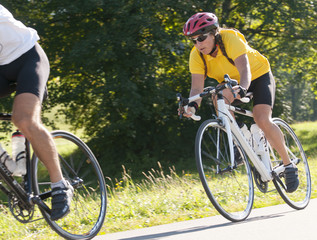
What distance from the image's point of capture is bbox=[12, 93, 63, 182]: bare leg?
337cm

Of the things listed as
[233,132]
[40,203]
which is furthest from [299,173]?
[40,203]

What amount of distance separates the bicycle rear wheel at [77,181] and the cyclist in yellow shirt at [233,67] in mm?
1169

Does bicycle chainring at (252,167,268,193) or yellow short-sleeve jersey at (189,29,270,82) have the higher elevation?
Result: yellow short-sleeve jersey at (189,29,270,82)

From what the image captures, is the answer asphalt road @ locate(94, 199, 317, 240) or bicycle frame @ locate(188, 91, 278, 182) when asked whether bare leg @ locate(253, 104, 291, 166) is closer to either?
bicycle frame @ locate(188, 91, 278, 182)

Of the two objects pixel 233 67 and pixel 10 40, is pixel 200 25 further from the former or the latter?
pixel 10 40

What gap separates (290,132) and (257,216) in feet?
4.47

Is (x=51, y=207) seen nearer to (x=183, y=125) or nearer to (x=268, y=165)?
(x=268, y=165)

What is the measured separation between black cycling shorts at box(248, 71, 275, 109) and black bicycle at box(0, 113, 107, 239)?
197cm

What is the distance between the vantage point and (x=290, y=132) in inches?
226

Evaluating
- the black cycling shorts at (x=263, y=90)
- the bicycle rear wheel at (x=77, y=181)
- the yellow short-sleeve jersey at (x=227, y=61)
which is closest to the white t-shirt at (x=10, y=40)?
the bicycle rear wheel at (x=77, y=181)

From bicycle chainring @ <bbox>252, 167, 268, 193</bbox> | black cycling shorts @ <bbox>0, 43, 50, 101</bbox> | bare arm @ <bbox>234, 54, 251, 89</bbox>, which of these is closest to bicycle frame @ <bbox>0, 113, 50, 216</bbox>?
black cycling shorts @ <bbox>0, 43, 50, 101</bbox>

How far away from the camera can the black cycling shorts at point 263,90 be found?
5152 millimetres

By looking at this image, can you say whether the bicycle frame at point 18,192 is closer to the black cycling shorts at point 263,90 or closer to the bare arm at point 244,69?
the bare arm at point 244,69

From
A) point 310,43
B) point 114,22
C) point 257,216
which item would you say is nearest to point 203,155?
point 257,216
